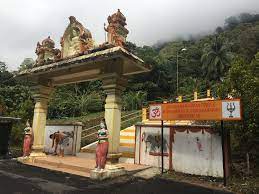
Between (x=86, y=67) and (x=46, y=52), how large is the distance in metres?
3.03

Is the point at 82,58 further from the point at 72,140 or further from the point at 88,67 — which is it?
the point at 72,140

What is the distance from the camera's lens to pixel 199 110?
356 inches

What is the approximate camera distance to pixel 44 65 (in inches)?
486

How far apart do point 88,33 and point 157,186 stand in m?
6.57

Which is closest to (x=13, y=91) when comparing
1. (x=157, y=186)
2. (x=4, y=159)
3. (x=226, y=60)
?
(x=4, y=159)

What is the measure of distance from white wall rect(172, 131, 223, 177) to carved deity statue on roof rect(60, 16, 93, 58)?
4.92 metres

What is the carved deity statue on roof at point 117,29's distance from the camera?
10031 millimetres

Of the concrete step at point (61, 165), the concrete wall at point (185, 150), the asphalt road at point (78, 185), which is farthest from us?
the concrete step at point (61, 165)

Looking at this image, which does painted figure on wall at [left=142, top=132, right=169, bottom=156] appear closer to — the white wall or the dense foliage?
the white wall

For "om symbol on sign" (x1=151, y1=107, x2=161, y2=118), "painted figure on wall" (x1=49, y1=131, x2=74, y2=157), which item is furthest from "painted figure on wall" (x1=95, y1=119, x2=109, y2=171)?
"painted figure on wall" (x1=49, y1=131, x2=74, y2=157)

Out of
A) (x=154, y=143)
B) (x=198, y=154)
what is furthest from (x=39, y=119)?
(x=198, y=154)

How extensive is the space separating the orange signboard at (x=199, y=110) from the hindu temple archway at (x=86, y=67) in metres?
1.47

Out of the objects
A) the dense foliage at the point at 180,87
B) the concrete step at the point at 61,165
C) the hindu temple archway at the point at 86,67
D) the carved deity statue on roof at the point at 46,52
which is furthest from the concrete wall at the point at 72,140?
the dense foliage at the point at 180,87

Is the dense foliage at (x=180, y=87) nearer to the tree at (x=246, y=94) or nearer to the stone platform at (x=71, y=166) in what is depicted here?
the tree at (x=246, y=94)
